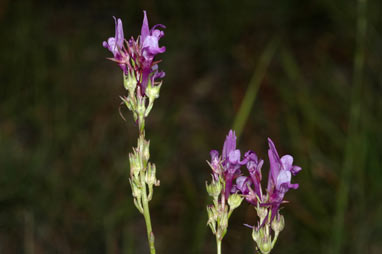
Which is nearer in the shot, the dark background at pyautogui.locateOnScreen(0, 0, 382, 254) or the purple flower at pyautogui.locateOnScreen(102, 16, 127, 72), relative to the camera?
the purple flower at pyautogui.locateOnScreen(102, 16, 127, 72)

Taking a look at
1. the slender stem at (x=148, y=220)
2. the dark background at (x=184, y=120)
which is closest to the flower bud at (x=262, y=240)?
the slender stem at (x=148, y=220)

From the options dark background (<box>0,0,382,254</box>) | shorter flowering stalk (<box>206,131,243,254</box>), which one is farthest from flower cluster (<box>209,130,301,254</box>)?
dark background (<box>0,0,382,254</box>)

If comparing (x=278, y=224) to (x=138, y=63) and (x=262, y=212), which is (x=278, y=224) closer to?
(x=262, y=212)

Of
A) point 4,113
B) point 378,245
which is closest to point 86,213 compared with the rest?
point 4,113

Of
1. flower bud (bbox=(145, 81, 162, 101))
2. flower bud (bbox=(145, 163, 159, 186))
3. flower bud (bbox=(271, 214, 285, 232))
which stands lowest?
flower bud (bbox=(271, 214, 285, 232))

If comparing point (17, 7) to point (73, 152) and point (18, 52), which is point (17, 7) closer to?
point (18, 52)

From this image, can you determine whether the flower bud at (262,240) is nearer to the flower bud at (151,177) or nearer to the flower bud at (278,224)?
the flower bud at (278,224)

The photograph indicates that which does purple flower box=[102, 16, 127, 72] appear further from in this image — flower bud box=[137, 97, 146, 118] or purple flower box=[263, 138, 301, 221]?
purple flower box=[263, 138, 301, 221]
